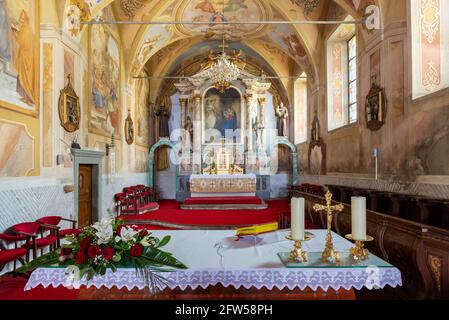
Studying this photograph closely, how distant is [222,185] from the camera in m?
13.3

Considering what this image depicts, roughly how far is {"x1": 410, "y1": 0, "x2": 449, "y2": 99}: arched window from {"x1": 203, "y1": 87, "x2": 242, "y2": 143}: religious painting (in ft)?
32.2

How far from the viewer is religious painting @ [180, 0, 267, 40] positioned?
1146 centimetres

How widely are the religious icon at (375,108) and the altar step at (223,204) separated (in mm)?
5695

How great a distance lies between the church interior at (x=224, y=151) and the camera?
251cm

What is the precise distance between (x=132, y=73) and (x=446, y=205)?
10.8m

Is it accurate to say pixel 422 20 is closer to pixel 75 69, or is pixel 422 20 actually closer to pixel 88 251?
pixel 88 251

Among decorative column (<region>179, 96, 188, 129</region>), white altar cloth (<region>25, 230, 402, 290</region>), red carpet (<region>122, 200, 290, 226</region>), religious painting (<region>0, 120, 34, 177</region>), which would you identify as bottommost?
red carpet (<region>122, 200, 290, 226</region>)

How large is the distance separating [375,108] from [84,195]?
7.75 m

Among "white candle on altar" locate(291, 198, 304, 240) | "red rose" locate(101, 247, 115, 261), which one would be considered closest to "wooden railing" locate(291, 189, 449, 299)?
"white candle on altar" locate(291, 198, 304, 240)

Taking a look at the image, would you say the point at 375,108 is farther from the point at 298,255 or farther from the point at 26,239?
the point at 26,239

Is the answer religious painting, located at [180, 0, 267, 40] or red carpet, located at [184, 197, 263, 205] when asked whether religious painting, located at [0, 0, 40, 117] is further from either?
red carpet, located at [184, 197, 263, 205]

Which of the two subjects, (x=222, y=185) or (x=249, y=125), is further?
(x=249, y=125)

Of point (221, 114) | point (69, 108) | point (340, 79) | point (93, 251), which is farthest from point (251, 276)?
point (221, 114)

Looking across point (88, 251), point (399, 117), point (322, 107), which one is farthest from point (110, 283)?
point (322, 107)
